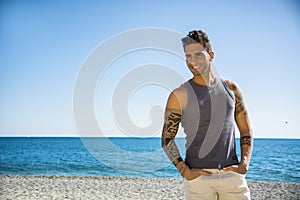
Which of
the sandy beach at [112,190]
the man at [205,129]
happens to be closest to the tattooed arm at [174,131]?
the man at [205,129]

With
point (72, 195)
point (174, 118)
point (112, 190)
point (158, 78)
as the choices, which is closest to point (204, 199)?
point (174, 118)

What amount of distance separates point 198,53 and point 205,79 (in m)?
0.15

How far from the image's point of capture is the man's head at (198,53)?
1.93 m

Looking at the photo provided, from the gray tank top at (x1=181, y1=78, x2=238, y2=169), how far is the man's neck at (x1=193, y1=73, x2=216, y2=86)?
0.03 metres

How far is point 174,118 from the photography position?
1.95 m

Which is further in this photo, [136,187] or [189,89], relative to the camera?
[136,187]

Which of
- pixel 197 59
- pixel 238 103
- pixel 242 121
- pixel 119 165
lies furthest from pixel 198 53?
pixel 119 165

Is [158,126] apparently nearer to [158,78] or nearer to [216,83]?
[158,78]

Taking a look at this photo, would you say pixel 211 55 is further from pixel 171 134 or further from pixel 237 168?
pixel 237 168

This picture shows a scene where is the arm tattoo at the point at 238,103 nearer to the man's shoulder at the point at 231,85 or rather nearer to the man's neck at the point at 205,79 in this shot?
the man's shoulder at the point at 231,85

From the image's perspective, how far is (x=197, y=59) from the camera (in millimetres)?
1928

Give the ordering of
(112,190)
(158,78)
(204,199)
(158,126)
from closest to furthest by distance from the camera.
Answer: (204,199) → (158,126) → (158,78) → (112,190)

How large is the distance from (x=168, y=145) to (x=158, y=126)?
0.74 meters

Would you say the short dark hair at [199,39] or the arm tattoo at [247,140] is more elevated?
the short dark hair at [199,39]
